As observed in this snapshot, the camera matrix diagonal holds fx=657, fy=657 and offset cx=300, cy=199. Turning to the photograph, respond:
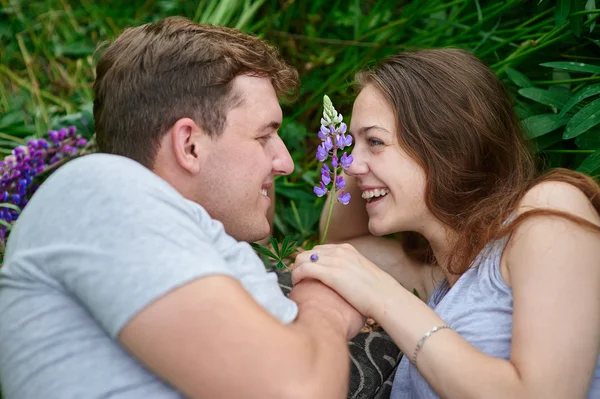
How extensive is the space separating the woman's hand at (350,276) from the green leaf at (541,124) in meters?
0.89

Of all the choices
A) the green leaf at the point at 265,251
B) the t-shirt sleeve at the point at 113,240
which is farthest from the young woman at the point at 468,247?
the t-shirt sleeve at the point at 113,240

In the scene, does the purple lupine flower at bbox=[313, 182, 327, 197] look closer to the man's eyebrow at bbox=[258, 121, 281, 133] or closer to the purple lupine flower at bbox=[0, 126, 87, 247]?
the man's eyebrow at bbox=[258, 121, 281, 133]

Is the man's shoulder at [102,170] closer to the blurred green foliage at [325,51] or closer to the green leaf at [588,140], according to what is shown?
the blurred green foliage at [325,51]

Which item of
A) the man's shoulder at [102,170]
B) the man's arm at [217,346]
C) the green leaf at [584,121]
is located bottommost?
the man's arm at [217,346]

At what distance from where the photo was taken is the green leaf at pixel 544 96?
2.27m

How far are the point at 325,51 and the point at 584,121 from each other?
1501 millimetres

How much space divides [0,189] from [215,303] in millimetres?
1352

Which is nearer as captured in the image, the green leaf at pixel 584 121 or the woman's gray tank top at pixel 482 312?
the woman's gray tank top at pixel 482 312

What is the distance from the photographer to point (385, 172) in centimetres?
194

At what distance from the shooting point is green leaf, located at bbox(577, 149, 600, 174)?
2.04m

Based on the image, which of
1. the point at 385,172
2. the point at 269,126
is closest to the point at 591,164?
the point at 385,172

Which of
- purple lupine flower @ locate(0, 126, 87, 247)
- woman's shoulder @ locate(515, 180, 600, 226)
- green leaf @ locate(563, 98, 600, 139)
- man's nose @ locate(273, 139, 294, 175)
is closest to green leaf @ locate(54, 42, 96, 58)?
purple lupine flower @ locate(0, 126, 87, 247)

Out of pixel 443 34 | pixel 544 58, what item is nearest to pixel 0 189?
pixel 443 34

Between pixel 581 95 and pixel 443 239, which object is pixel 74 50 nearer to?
pixel 443 239
